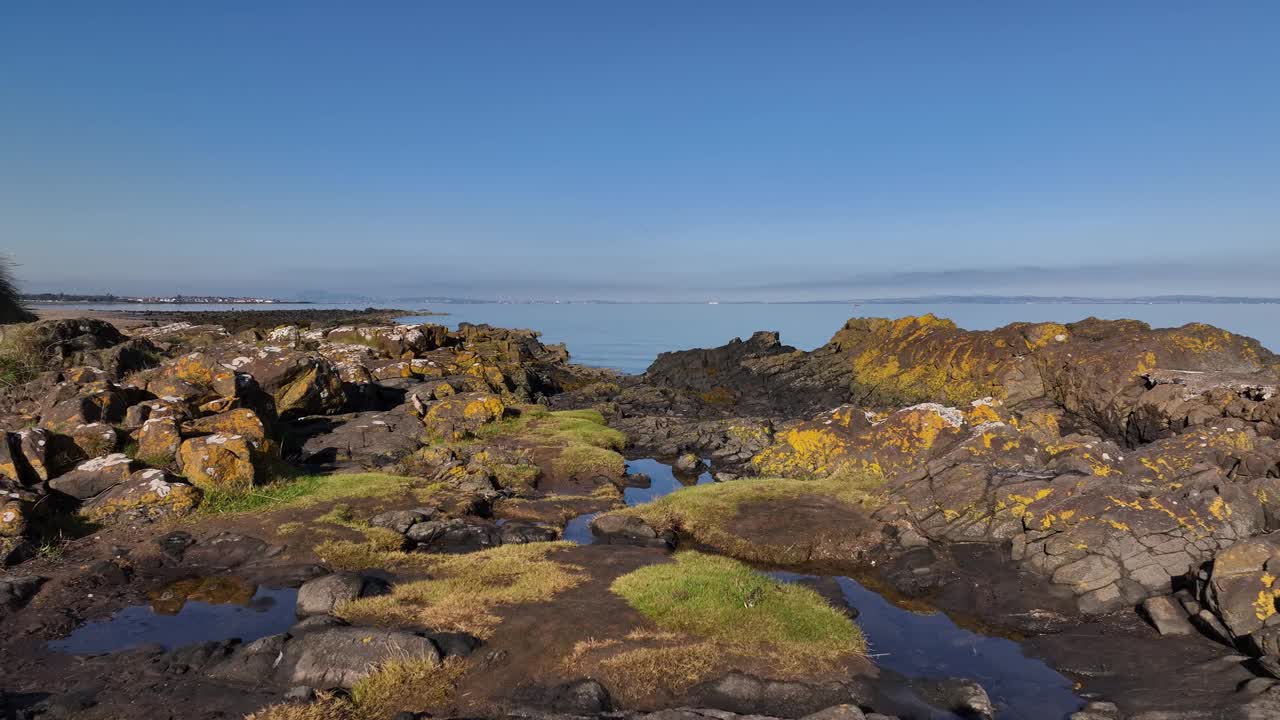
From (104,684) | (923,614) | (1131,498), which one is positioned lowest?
(923,614)

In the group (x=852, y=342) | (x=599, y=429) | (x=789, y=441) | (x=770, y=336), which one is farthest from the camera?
(x=770, y=336)

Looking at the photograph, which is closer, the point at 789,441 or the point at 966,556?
the point at 966,556

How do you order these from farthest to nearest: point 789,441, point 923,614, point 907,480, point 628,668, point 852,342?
point 852,342 → point 789,441 → point 907,480 → point 923,614 → point 628,668

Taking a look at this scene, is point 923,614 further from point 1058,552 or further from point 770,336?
point 770,336

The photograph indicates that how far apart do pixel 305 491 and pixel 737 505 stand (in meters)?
16.0

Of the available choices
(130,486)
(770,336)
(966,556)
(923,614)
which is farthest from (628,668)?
(770,336)

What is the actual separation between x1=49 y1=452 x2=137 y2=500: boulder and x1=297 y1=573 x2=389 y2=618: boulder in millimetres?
10474

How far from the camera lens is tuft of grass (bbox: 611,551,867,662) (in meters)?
14.5

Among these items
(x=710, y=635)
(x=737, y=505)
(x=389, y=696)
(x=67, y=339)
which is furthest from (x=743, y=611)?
(x=67, y=339)

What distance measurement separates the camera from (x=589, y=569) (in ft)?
62.7

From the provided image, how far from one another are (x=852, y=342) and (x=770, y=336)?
11044mm

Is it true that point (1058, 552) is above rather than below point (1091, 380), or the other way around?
below

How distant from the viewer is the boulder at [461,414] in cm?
3588

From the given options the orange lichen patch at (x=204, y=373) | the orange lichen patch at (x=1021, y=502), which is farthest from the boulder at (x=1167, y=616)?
the orange lichen patch at (x=204, y=373)
